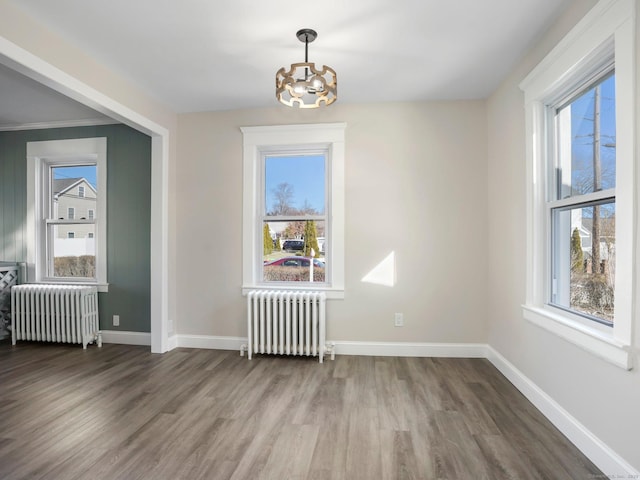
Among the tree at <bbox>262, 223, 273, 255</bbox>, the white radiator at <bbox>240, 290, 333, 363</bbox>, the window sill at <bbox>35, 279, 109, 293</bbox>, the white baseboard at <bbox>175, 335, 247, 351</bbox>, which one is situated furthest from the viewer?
the window sill at <bbox>35, 279, 109, 293</bbox>

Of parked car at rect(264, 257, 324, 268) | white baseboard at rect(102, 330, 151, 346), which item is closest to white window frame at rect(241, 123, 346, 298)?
parked car at rect(264, 257, 324, 268)

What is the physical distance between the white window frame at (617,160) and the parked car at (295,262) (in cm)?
205

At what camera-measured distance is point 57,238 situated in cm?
464

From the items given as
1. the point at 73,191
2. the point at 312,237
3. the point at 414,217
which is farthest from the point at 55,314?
the point at 414,217

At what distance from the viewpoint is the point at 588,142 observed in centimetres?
226

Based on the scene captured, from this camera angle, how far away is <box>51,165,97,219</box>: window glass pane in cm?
456

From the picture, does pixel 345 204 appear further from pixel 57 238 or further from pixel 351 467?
pixel 57 238

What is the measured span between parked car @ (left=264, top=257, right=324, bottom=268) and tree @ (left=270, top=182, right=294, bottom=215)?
0.53 m

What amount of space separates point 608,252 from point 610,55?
108cm

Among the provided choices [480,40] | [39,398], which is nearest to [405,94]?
[480,40]

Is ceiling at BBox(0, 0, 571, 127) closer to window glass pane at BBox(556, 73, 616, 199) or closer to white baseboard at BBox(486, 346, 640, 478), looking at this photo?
window glass pane at BBox(556, 73, 616, 199)

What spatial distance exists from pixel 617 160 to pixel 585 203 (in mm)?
468

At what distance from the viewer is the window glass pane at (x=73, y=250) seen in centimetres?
453

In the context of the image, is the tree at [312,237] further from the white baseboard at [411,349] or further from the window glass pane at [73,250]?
the window glass pane at [73,250]
